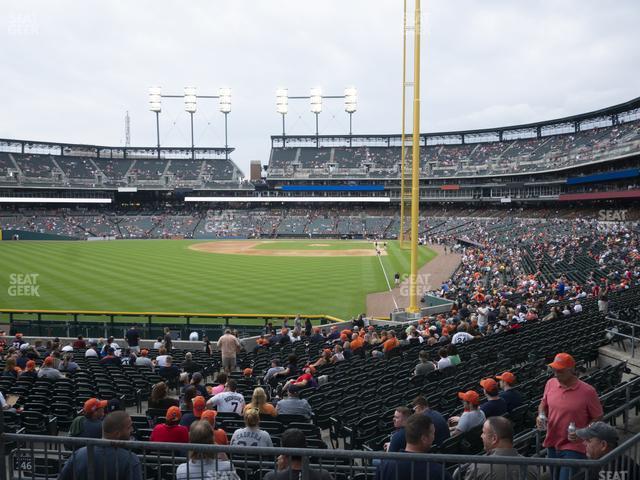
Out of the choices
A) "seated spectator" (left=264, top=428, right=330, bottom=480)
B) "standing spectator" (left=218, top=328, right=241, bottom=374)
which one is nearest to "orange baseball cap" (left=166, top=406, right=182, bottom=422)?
"seated spectator" (left=264, top=428, right=330, bottom=480)

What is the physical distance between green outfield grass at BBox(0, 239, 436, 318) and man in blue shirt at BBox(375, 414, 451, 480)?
20725 millimetres

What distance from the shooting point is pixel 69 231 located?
7781 cm

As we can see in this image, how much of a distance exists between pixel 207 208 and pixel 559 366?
98.8 m

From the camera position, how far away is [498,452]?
150 inches

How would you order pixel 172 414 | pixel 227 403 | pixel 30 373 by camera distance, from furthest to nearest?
pixel 30 373 < pixel 227 403 < pixel 172 414

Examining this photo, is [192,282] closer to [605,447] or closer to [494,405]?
[494,405]

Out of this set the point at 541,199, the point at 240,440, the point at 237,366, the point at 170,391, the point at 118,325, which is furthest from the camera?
the point at 541,199

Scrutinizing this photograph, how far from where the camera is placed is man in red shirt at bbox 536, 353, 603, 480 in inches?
187

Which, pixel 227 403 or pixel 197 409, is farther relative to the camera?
pixel 227 403

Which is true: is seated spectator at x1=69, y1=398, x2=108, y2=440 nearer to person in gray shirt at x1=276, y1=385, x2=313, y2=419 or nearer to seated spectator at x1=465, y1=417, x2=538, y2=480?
person in gray shirt at x1=276, y1=385, x2=313, y2=419

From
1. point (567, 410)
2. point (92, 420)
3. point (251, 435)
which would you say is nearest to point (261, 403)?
point (251, 435)

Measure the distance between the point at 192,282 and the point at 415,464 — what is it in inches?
1228

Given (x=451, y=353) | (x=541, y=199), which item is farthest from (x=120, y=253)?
(x=541, y=199)

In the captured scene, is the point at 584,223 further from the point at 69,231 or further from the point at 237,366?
the point at 69,231
